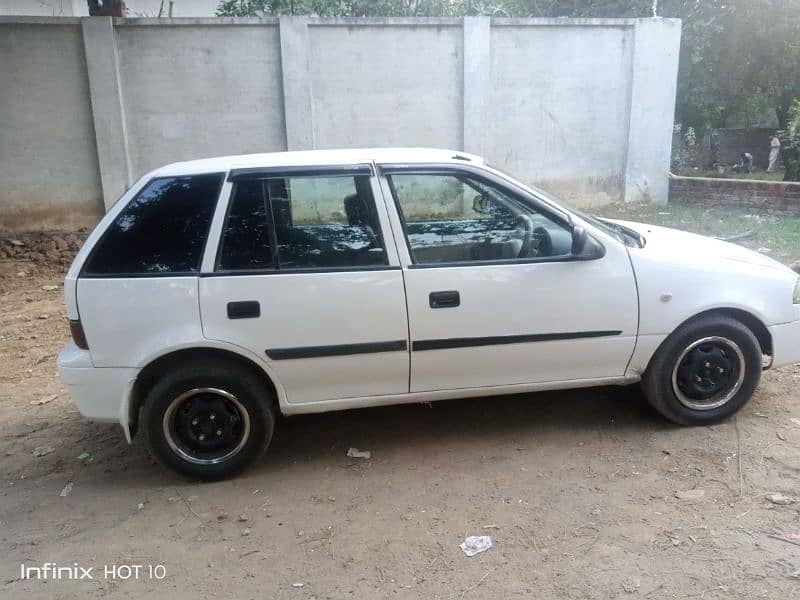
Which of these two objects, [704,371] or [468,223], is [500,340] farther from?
[704,371]

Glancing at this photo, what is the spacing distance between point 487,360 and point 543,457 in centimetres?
66

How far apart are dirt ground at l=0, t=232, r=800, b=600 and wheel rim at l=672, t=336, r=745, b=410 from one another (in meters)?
0.20

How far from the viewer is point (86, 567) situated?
289 centimetres

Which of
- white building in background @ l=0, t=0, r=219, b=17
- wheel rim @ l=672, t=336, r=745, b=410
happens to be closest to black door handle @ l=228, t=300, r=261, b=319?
wheel rim @ l=672, t=336, r=745, b=410

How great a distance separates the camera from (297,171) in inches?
138

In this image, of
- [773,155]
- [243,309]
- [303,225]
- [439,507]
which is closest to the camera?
[439,507]

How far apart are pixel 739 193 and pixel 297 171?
971 centimetres

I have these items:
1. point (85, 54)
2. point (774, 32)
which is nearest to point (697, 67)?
point (774, 32)

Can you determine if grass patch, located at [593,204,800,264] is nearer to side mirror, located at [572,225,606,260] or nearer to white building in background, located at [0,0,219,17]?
side mirror, located at [572,225,606,260]

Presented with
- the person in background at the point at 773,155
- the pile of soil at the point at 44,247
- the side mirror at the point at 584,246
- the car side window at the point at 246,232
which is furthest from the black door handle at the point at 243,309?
the person in background at the point at 773,155

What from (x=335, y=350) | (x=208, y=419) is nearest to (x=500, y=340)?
(x=335, y=350)

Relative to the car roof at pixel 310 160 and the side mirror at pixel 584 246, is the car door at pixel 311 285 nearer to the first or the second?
the car roof at pixel 310 160

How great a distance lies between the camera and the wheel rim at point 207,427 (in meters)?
3.43

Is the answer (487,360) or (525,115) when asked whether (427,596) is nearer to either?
(487,360)
